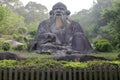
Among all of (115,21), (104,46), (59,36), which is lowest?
(104,46)

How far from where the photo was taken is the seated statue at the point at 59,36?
16.0 meters

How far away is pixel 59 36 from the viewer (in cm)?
1709

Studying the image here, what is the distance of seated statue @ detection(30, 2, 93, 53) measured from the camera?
16.0m

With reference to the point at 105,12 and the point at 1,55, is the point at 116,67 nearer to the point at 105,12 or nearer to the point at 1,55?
the point at 1,55

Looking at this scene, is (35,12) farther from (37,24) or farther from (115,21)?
(115,21)

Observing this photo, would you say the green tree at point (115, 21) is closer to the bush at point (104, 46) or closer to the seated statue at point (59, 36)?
the bush at point (104, 46)

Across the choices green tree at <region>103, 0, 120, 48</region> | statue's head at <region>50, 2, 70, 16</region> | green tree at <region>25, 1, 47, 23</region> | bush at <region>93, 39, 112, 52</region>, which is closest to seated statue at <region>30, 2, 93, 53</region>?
statue's head at <region>50, 2, 70, 16</region>

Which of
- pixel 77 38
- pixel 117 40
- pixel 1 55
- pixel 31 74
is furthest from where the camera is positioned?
pixel 117 40

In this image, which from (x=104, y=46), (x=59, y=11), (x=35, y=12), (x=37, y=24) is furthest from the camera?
(x=35, y=12)

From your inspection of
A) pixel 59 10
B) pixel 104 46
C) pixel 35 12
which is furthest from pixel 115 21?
pixel 35 12

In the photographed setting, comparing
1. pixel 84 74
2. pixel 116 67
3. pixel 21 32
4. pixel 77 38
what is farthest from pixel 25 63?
pixel 21 32

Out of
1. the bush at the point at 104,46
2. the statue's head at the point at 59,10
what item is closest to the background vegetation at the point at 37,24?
the bush at the point at 104,46

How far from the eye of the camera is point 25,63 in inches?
297

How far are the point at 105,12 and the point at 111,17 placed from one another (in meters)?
0.62
